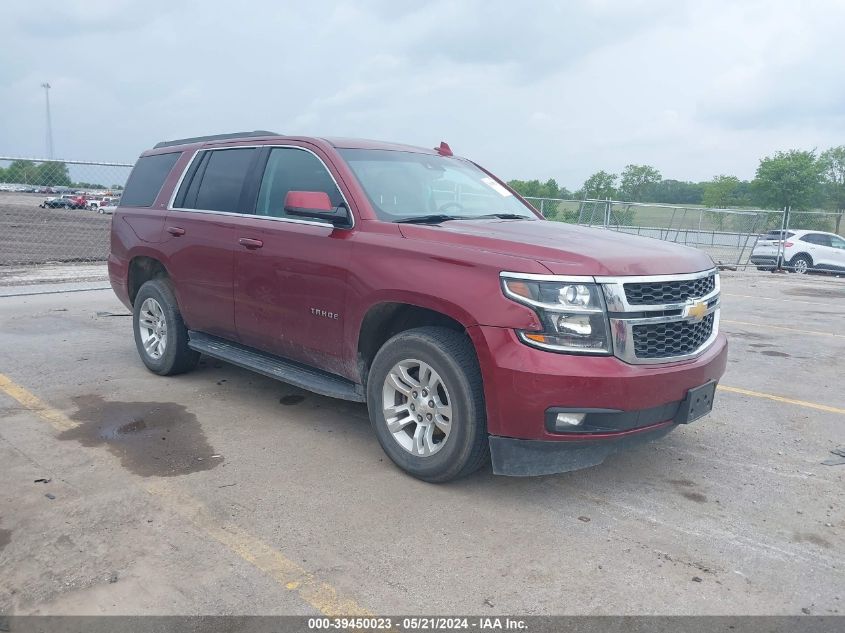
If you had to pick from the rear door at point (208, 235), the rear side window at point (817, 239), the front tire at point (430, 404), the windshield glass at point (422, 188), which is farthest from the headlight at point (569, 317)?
the rear side window at point (817, 239)

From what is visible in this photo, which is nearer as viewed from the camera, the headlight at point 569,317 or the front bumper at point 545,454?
the headlight at point 569,317

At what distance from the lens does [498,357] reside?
357cm

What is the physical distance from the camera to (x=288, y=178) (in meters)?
4.96

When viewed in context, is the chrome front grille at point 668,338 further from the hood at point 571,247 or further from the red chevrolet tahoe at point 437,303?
the hood at point 571,247

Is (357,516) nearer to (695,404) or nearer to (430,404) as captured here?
(430,404)

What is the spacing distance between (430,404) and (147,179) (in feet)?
12.6

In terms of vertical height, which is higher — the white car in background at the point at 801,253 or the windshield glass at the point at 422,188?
the windshield glass at the point at 422,188

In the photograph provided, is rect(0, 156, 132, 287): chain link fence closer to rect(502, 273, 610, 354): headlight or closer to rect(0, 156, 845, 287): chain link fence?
rect(0, 156, 845, 287): chain link fence

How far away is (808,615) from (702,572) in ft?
1.42

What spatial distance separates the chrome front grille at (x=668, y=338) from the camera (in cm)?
364

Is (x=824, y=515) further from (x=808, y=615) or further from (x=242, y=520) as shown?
(x=242, y=520)

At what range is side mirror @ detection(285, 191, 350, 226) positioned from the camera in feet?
14.2

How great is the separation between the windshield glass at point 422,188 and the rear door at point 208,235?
1.04 metres

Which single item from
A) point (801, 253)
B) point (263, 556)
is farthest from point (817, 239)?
point (263, 556)
